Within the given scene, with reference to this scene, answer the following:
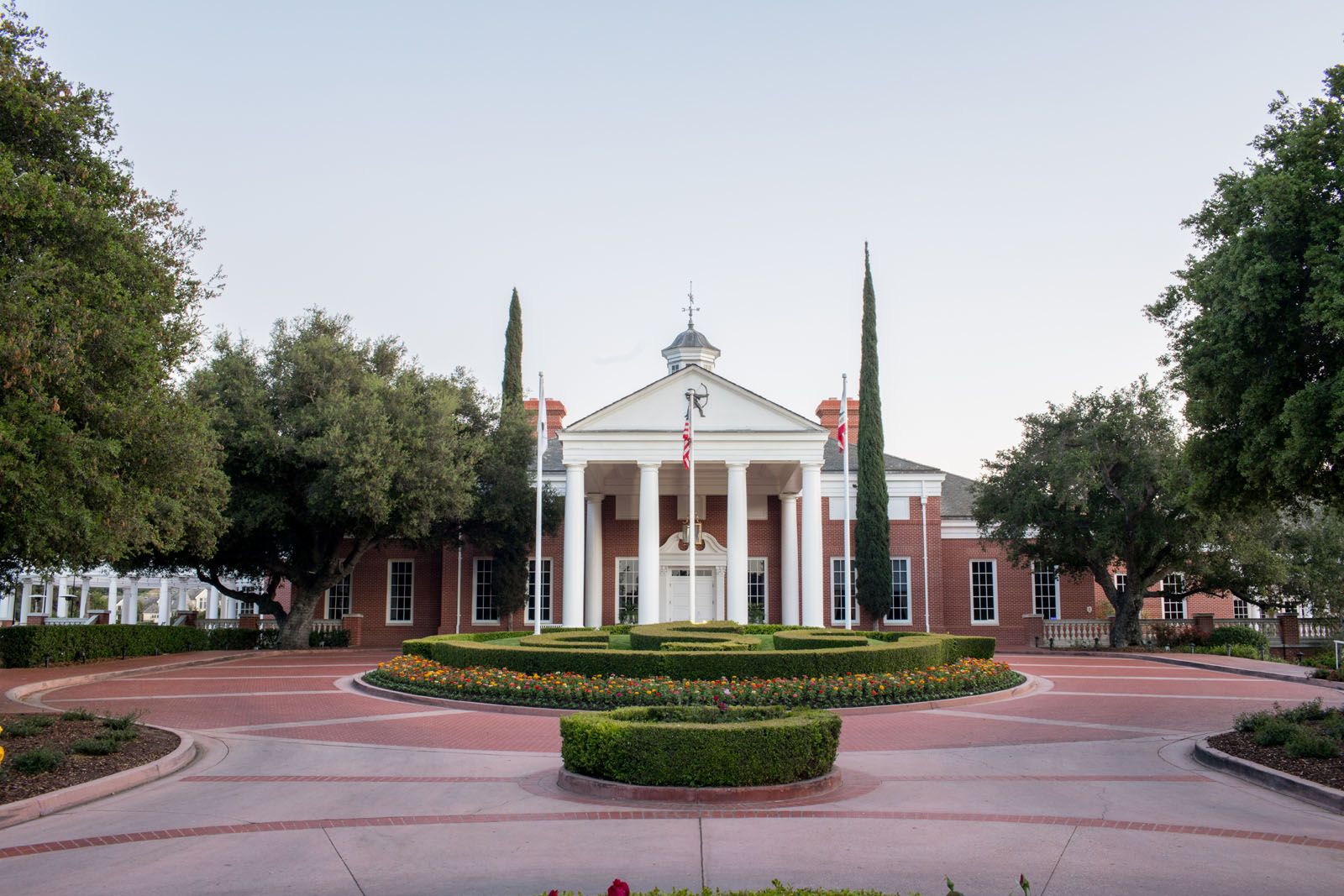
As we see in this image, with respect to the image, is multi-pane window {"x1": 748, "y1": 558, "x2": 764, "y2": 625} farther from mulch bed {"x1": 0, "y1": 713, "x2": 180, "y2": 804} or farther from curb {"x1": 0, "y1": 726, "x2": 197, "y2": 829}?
curb {"x1": 0, "y1": 726, "x2": 197, "y2": 829}

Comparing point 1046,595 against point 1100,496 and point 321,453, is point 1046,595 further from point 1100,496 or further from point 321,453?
point 321,453

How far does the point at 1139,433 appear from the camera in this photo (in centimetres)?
3031

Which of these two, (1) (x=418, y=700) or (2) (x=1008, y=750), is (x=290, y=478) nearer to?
(1) (x=418, y=700)

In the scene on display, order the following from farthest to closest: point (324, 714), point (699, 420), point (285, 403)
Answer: point (699, 420), point (285, 403), point (324, 714)

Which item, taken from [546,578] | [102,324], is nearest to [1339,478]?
[102,324]

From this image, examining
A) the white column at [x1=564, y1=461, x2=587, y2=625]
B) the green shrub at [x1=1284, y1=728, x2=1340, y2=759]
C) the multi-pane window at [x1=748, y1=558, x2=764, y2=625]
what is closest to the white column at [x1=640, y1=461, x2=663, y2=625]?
the white column at [x1=564, y1=461, x2=587, y2=625]

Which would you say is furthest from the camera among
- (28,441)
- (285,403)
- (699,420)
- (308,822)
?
(699,420)

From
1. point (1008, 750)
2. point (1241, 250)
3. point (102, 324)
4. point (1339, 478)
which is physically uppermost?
point (1241, 250)

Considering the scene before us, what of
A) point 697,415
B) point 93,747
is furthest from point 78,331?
point 697,415

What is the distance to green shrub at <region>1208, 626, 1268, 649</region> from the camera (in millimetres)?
31978

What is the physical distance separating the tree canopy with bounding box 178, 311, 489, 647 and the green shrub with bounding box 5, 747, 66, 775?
16.2 metres

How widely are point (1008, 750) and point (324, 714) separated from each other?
394 inches

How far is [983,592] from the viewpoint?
39125 mm

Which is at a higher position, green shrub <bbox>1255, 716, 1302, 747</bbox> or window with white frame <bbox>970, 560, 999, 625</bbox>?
window with white frame <bbox>970, 560, 999, 625</bbox>
